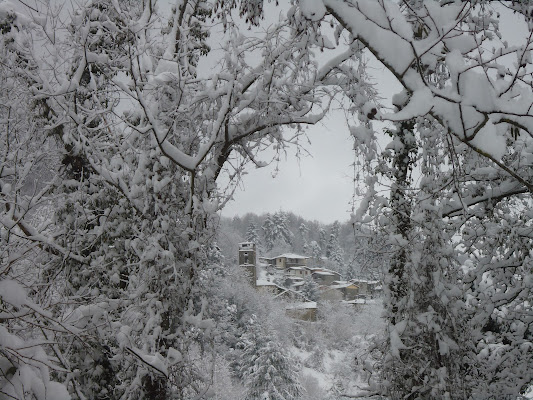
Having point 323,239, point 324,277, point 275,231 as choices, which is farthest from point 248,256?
point 323,239

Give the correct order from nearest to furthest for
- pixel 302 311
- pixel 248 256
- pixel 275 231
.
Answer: pixel 302 311
pixel 248 256
pixel 275 231

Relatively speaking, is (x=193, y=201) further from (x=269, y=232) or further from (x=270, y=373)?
(x=269, y=232)

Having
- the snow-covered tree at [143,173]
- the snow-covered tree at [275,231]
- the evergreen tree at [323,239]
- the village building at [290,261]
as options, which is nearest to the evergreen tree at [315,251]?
the evergreen tree at [323,239]

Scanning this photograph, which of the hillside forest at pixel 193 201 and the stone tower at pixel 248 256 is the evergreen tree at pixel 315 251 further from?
the hillside forest at pixel 193 201

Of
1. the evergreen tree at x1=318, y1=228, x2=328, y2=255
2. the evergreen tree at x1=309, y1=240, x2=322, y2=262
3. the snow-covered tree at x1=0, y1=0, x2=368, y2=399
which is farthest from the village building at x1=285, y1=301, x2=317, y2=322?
the evergreen tree at x1=318, y1=228, x2=328, y2=255

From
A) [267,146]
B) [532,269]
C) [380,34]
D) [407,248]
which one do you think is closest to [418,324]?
[407,248]

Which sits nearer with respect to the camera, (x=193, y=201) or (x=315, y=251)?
(x=193, y=201)

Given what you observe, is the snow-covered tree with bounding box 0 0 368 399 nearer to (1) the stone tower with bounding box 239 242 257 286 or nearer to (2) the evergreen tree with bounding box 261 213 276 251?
(1) the stone tower with bounding box 239 242 257 286

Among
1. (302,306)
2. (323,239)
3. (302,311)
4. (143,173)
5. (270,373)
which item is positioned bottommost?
(270,373)

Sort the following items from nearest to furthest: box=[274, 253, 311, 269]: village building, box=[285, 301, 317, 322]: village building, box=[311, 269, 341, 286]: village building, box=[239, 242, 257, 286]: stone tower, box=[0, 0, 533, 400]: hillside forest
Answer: box=[0, 0, 533, 400]: hillside forest, box=[285, 301, 317, 322]: village building, box=[239, 242, 257, 286]: stone tower, box=[311, 269, 341, 286]: village building, box=[274, 253, 311, 269]: village building

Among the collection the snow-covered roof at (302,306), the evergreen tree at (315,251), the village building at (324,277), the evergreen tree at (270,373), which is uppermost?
the evergreen tree at (315,251)

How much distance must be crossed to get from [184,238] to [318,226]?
3639 inches

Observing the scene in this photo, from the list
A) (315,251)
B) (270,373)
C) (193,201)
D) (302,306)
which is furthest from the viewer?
(315,251)

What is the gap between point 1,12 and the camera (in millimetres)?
4426
